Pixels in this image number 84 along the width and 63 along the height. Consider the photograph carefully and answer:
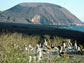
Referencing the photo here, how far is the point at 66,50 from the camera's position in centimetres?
1548

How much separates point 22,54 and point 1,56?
99cm

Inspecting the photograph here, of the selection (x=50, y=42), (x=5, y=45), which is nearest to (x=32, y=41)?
(x=50, y=42)

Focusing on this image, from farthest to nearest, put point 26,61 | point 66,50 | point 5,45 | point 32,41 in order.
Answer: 1. point 32,41
2. point 66,50
3. point 5,45
4. point 26,61

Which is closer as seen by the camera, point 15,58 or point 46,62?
point 15,58

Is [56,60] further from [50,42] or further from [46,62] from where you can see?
[50,42]

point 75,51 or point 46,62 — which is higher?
point 46,62

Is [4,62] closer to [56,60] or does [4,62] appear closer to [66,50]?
[56,60]

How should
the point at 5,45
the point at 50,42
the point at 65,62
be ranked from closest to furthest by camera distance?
the point at 5,45 < the point at 65,62 < the point at 50,42

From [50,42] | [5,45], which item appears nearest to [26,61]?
[5,45]

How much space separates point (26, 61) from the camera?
28.7ft

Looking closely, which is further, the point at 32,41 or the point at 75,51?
the point at 32,41

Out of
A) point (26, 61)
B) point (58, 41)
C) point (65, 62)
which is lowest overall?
point (58, 41)

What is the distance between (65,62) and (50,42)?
733 cm

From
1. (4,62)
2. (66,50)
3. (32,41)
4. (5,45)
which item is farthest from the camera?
(32,41)
